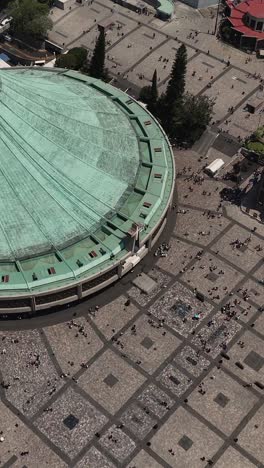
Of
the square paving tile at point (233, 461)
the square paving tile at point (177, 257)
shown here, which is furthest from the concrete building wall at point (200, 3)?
the square paving tile at point (233, 461)

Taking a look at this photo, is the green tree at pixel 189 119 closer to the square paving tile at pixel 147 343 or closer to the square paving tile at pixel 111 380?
the square paving tile at pixel 147 343

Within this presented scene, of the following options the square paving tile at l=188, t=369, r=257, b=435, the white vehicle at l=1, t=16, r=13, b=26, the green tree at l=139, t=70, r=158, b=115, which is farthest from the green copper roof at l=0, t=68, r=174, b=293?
the white vehicle at l=1, t=16, r=13, b=26

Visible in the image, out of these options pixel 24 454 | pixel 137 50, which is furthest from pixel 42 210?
Result: pixel 137 50

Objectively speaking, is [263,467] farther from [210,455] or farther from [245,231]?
[245,231]

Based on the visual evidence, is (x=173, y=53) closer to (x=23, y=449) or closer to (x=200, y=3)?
(x=200, y=3)

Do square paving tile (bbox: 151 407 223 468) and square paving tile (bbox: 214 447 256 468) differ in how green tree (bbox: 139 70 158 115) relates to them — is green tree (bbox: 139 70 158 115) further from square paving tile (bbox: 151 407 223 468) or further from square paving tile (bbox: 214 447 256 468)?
square paving tile (bbox: 214 447 256 468)

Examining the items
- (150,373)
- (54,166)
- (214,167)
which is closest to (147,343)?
(150,373)
